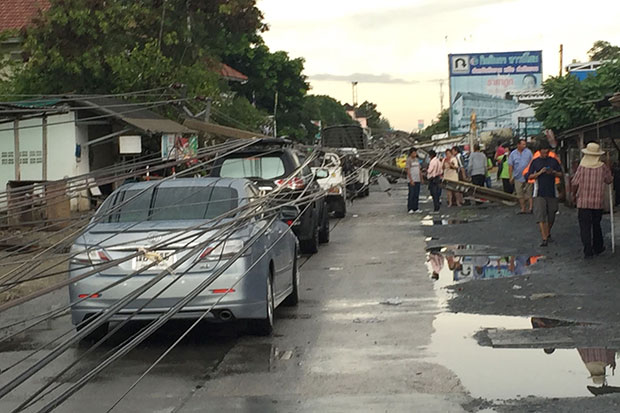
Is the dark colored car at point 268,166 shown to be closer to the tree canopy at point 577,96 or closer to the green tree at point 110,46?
the tree canopy at point 577,96

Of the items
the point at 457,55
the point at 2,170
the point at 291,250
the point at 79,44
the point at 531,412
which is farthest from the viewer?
the point at 457,55

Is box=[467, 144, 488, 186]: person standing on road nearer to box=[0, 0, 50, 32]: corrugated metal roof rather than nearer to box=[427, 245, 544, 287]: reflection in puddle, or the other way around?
box=[427, 245, 544, 287]: reflection in puddle

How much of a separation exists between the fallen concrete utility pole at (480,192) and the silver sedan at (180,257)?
59.5 feet

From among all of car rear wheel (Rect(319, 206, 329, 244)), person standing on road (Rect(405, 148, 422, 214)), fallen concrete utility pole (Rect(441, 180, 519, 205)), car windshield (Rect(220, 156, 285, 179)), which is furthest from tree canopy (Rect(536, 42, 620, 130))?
car windshield (Rect(220, 156, 285, 179))

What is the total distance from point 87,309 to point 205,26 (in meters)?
29.6

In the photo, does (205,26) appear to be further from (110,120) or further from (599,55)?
(599,55)

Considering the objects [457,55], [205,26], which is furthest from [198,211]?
[457,55]

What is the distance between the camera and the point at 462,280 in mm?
13977

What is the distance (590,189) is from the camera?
15.0m

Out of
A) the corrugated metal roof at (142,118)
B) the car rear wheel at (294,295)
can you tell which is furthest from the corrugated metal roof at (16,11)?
the car rear wheel at (294,295)

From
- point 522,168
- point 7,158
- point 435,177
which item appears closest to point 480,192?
point 435,177

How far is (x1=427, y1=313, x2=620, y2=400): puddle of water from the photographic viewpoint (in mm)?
7453

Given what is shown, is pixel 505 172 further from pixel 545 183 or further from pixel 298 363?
pixel 298 363

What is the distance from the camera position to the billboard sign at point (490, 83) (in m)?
64.2
